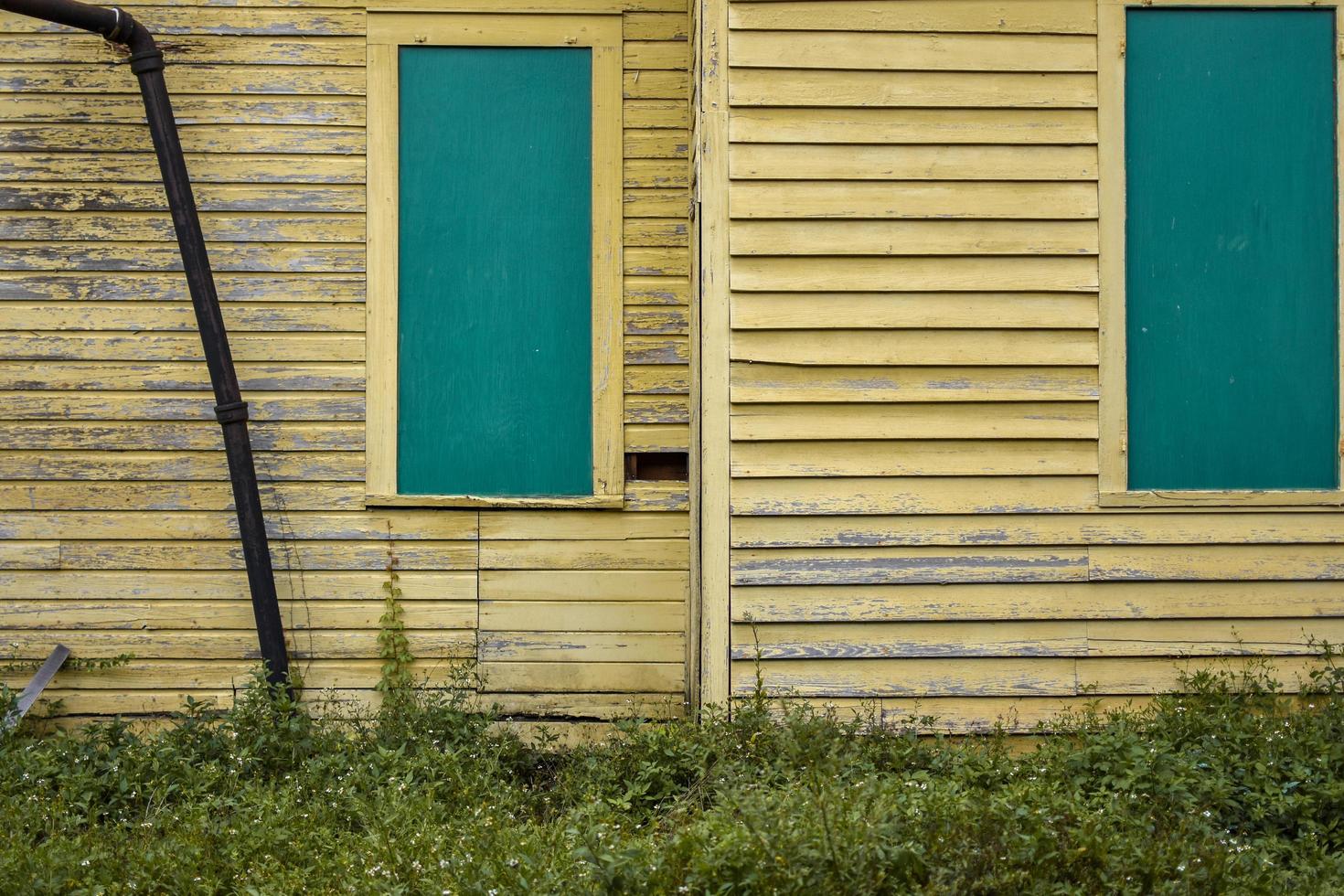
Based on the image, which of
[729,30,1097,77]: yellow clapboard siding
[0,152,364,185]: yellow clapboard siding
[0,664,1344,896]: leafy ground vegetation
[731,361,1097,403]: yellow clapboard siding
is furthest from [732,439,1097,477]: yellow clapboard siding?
[0,152,364,185]: yellow clapboard siding

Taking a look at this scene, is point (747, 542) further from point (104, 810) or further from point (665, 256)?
point (104, 810)

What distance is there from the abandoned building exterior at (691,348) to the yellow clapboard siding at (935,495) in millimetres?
15

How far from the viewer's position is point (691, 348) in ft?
16.7

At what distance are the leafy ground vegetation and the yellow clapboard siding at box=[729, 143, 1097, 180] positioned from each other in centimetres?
215

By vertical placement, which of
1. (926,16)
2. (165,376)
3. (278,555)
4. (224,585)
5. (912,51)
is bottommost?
(224,585)

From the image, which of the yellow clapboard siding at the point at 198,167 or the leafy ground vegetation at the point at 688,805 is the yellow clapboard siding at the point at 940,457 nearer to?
the leafy ground vegetation at the point at 688,805

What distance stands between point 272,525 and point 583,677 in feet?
5.13

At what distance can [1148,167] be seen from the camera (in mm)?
4723

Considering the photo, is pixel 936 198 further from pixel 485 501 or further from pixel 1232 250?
pixel 485 501

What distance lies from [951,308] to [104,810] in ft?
12.4

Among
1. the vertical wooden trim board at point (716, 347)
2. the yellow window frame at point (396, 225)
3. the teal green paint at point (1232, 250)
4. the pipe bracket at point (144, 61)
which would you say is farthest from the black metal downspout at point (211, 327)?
the teal green paint at point (1232, 250)

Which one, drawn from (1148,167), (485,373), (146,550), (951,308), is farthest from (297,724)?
(1148,167)

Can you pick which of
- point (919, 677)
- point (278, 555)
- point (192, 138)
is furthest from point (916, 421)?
point (192, 138)

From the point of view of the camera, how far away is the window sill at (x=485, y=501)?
5.13 m
